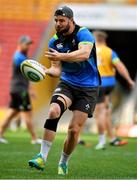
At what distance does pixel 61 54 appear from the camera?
29.8ft

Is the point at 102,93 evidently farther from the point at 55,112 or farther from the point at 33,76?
the point at 55,112

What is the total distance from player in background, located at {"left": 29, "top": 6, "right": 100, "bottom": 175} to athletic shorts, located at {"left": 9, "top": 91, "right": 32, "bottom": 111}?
592 centimetres

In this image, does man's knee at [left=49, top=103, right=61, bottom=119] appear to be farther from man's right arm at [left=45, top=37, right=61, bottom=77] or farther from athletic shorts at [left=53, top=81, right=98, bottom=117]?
man's right arm at [left=45, top=37, right=61, bottom=77]

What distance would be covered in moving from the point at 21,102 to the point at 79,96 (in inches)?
243

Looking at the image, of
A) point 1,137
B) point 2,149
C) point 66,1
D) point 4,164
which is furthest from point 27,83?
point 66,1

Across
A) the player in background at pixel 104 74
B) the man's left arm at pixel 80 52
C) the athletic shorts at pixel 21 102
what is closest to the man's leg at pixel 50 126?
A: the man's left arm at pixel 80 52

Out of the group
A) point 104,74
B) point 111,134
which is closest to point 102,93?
point 104,74

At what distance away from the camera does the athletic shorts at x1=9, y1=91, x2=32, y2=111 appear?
15.7 metres

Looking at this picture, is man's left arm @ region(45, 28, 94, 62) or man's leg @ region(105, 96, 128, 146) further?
man's leg @ region(105, 96, 128, 146)

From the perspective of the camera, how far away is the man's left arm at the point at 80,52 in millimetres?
9031

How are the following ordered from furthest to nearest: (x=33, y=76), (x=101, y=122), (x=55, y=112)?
(x=101, y=122), (x=33, y=76), (x=55, y=112)

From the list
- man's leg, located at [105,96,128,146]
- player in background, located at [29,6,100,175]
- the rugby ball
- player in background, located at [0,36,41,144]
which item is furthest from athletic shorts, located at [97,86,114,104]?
the rugby ball

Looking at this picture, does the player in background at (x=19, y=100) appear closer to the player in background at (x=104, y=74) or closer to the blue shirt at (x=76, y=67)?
the player in background at (x=104, y=74)

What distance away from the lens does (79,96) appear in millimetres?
9688
